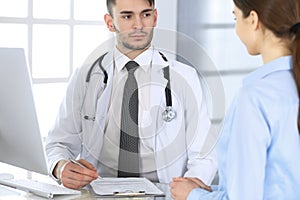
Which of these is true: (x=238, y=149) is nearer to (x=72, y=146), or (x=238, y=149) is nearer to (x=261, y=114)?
(x=261, y=114)

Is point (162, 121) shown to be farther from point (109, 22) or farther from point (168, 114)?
point (109, 22)

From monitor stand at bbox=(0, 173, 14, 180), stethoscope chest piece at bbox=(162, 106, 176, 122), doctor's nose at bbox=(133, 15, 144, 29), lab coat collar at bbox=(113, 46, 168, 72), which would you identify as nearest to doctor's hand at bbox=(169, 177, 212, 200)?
stethoscope chest piece at bbox=(162, 106, 176, 122)

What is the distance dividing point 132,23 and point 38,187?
0.53m

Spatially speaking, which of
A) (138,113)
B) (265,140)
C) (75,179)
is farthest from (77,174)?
(265,140)

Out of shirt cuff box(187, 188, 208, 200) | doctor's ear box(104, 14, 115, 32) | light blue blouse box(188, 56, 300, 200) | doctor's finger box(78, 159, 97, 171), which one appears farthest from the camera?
doctor's ear box(104, 14, 115, 32)

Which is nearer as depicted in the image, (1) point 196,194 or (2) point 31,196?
(1) point 196,194

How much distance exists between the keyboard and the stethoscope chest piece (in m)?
0.31

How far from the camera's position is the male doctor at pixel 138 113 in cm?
168

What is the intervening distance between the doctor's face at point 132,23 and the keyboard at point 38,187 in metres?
0.42

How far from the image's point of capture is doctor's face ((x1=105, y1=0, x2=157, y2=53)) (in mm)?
1681

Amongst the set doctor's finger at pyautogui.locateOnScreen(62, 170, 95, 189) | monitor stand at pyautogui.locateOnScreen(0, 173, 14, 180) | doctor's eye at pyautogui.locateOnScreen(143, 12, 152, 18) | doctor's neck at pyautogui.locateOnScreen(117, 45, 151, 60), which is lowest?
monitor stand at pyautogui.locateOnScreen(0, 173, 14, 180)

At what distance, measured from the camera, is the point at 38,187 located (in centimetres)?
169

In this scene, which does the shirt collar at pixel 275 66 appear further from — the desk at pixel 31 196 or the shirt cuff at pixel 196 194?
the desk at pixel 31 196

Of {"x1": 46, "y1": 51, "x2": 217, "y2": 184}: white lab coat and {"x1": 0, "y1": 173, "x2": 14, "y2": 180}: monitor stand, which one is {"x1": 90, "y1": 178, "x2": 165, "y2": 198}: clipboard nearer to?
{"x1": 46, "y1": 51, "x2": 217, "y2": 184}: white lab coat
